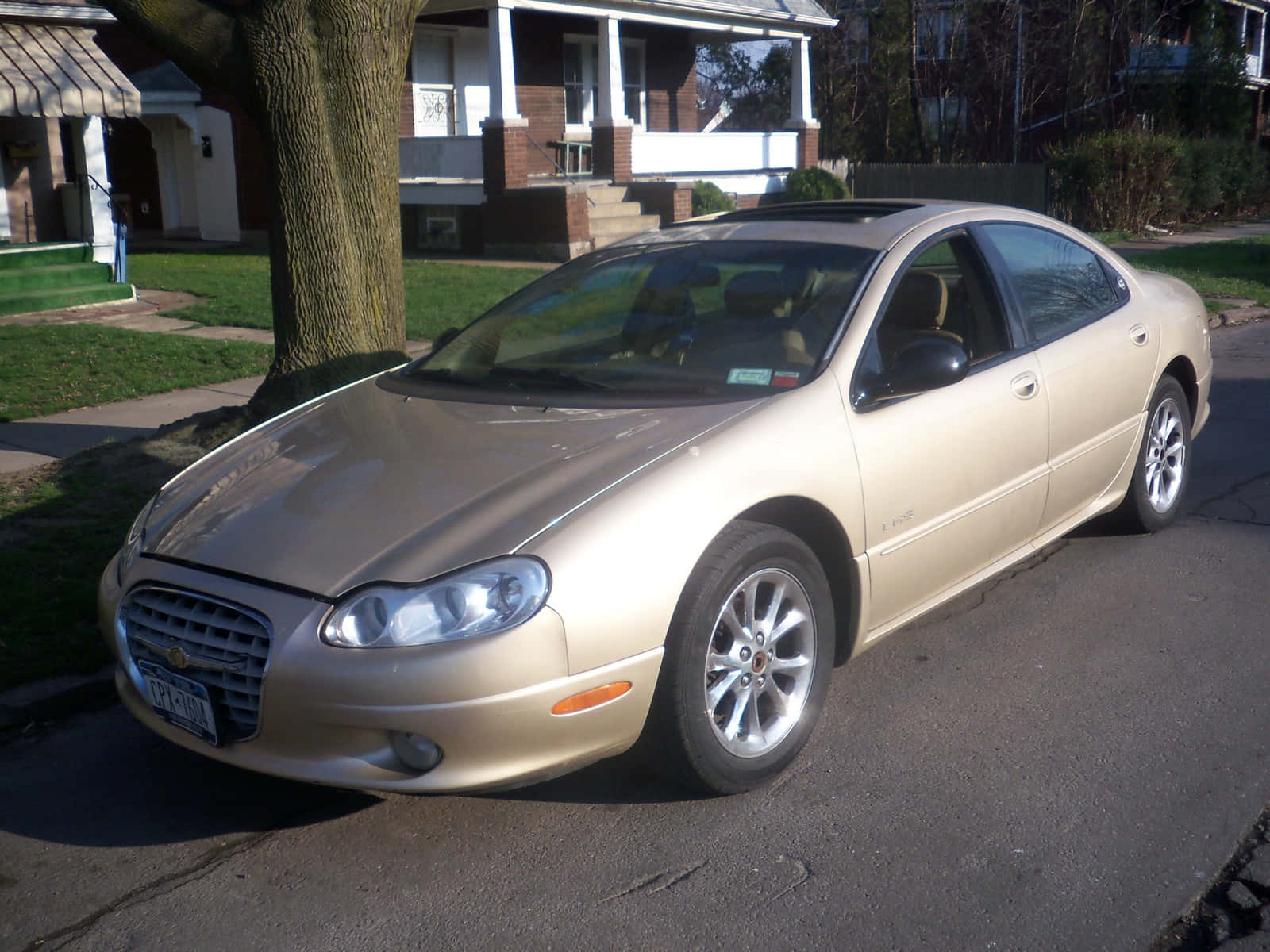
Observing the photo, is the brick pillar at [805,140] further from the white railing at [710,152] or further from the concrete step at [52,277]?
the concrete step at [52,277]

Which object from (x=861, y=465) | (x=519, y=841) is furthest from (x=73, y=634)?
(x=861, y=465)

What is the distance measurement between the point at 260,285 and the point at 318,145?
8.74 metres

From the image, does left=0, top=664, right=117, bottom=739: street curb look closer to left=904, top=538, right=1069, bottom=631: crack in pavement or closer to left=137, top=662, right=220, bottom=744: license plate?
left=137, top=662, right=220, bottom=744: license plate

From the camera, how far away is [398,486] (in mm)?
3617

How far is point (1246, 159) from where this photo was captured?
26.9 metres

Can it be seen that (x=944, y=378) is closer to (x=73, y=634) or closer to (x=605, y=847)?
(x=605, y=847)

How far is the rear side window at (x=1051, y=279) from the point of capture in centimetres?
494

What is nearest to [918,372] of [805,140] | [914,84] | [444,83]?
[444,83]

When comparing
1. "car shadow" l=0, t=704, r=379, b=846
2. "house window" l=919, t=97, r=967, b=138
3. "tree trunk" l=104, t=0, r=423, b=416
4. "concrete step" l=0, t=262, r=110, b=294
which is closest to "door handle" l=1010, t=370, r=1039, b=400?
"car shadow" l=0, t=704, r=379, b=846

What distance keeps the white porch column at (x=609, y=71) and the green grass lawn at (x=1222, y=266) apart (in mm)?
8325

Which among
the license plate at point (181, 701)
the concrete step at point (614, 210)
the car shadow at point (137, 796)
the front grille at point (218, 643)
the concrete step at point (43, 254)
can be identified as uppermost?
the concrete step at point (614, 210)

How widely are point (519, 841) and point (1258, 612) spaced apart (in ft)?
10.3

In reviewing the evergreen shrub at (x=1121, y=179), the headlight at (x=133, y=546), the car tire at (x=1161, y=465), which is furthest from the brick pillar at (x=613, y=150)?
the headlight at (x=133, y=546)

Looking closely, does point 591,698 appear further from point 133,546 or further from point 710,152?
point 710,152
